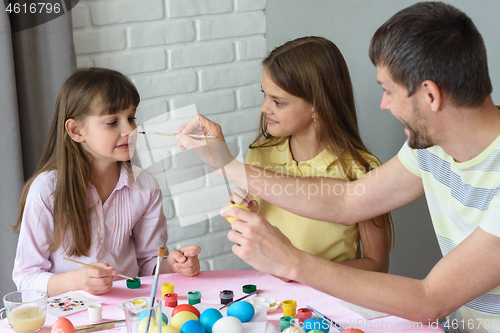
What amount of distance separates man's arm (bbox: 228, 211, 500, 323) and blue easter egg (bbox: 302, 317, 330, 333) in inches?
2.2

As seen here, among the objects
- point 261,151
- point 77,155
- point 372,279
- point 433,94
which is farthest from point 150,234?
point 433,94

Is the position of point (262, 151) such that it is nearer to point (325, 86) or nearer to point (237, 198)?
point (325, 86)

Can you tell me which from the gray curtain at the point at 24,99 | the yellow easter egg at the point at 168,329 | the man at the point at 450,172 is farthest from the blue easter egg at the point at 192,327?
the gray curtain at the point at 24,99

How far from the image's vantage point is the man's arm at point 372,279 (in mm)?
838

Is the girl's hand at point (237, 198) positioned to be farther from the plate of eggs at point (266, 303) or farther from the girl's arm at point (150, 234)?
the girl's arm at point (150, 234)

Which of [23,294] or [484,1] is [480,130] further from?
[23,294]

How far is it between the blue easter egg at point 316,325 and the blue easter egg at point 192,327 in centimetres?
19

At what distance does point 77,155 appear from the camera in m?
1.32

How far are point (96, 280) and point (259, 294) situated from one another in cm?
36

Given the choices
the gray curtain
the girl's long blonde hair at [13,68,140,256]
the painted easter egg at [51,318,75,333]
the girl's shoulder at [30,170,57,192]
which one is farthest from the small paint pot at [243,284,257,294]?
the gray curtain

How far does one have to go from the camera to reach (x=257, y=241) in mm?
847

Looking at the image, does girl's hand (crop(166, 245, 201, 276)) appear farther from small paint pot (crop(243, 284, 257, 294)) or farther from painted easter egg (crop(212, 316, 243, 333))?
painted easter egg (crop(212, 316, 243, 333))

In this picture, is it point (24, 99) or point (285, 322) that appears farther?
point (24, 99)

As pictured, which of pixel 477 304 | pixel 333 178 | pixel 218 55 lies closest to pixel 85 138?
pixel 333 178
